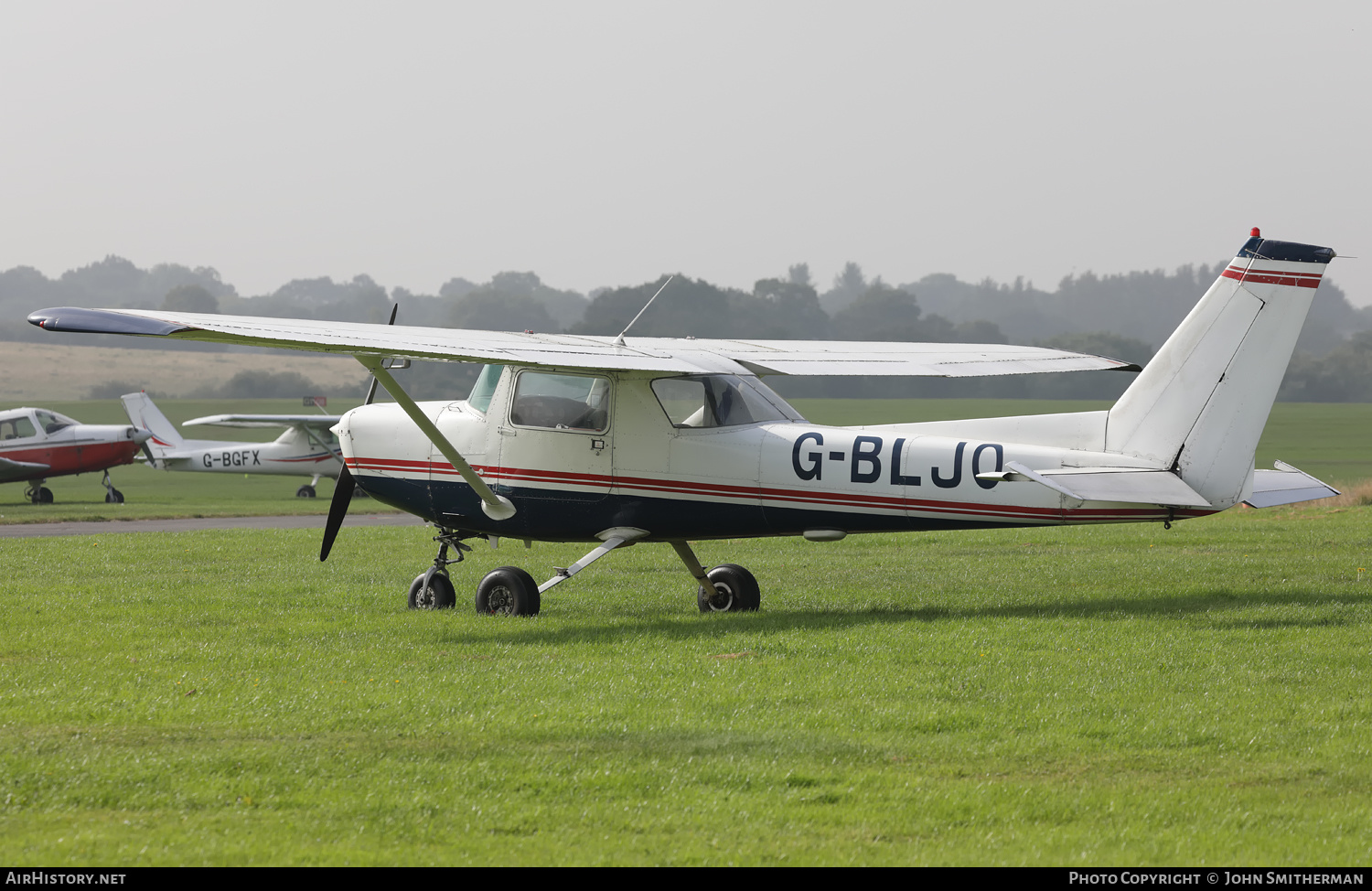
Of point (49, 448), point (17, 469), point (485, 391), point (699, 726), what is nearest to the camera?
point (699, 726)

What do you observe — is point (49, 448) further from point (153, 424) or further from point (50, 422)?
point (153, 424)

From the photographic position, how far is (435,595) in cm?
1119

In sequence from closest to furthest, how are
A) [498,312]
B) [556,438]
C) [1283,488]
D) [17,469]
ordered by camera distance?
[1283,488]
[556,438]
[17,469]
[498,312]

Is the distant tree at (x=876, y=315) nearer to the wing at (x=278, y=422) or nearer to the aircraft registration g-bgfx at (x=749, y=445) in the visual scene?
the wing at (x=278, y=422)

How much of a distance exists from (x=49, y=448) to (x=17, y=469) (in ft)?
3.23

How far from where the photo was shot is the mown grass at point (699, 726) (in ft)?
15.4

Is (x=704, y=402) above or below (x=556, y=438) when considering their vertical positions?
above

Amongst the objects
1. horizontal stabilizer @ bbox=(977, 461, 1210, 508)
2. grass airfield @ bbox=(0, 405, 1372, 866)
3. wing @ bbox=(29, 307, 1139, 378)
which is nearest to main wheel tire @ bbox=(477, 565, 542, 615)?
grass airfield @ bbox=(0, 405, 1372, 866)

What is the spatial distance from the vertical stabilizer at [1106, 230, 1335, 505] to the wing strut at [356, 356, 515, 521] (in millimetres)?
5279

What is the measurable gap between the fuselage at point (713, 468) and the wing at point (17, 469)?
1078 inches

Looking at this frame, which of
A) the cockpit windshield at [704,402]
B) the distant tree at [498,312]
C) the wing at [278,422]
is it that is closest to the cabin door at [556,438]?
the cockpit windshield at [704,402]

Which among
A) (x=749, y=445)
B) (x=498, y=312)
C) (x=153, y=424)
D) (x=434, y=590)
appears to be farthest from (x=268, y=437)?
(x=749, y=445)

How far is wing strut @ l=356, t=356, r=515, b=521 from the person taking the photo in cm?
940
